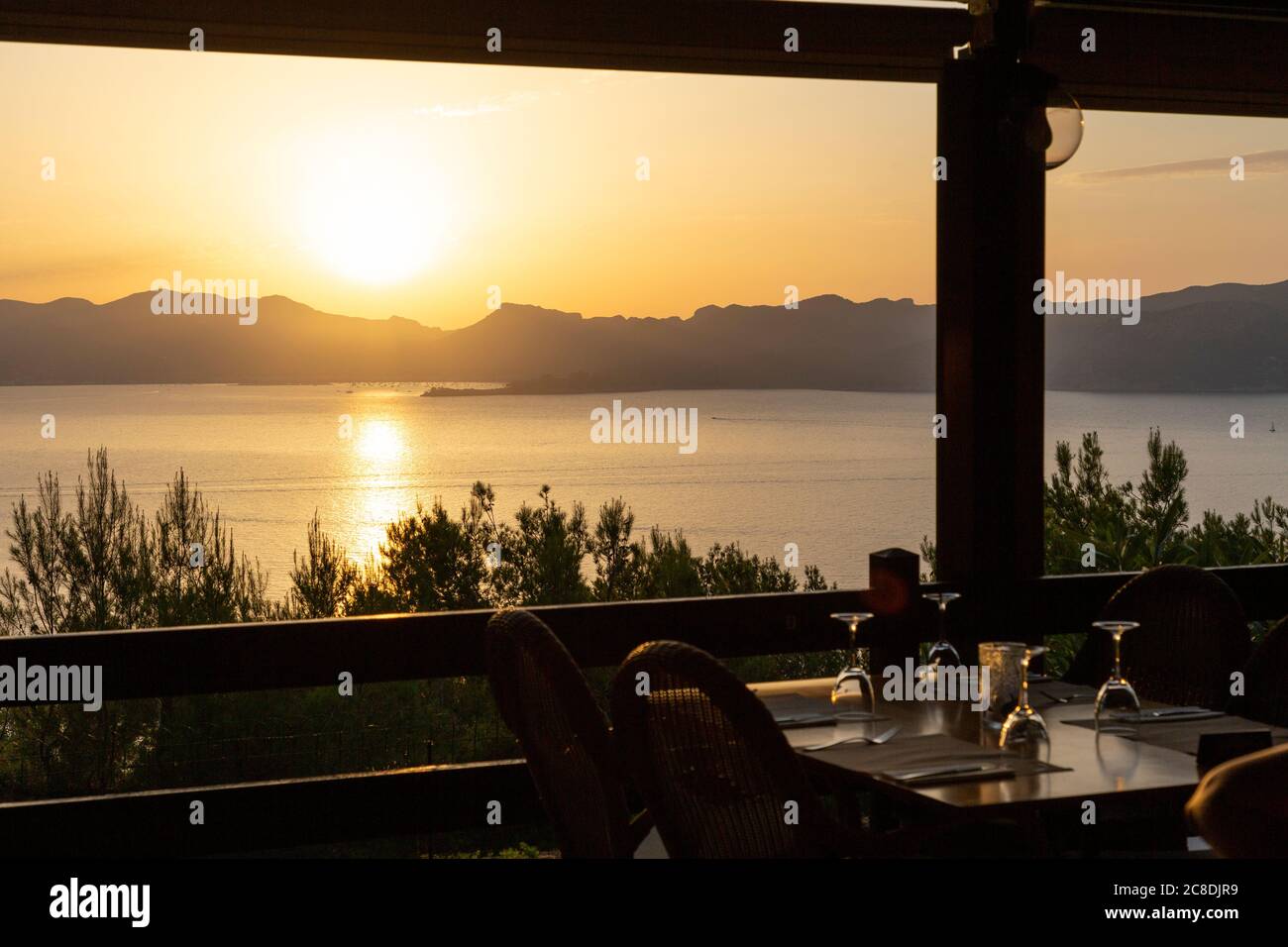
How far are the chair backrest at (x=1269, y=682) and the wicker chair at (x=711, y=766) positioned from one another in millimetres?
1465

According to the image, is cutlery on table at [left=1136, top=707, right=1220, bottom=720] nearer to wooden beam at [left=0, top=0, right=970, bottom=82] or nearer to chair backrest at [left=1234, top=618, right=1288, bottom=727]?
chair backrest at [left=1234, top=618, right=1288, bottom=727]

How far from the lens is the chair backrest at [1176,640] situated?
11.6 feet

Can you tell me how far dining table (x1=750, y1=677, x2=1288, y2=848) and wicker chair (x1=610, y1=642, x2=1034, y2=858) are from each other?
0.21 m

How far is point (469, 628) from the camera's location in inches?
138

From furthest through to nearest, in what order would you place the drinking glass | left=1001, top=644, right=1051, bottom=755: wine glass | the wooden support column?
the wooden support column
the drinking glass
left=1001, top=644, right=1051, bottom=755: wine glass

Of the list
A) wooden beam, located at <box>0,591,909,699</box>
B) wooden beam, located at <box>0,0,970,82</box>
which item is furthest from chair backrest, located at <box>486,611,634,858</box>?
wooden beam, located at <box>0,0,970,82</box>

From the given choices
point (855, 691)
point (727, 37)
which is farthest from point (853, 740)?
point (727, 37)

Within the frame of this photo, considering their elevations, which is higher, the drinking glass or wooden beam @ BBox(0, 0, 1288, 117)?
wooden beam @ BBox(0, 0, 1288, 117)

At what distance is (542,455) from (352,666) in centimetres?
1778

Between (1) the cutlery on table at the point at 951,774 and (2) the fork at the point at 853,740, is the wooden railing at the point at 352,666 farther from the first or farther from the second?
(1) the cutlery on table at the point at 951,774

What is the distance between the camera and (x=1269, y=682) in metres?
3.26

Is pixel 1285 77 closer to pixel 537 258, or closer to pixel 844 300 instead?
pixel 844 300

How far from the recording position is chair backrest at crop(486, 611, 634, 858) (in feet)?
8.04

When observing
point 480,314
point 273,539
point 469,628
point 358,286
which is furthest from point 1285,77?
point 273,539
